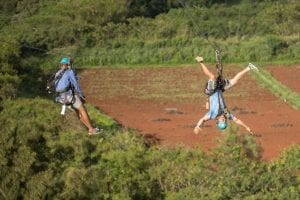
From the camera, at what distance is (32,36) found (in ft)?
159

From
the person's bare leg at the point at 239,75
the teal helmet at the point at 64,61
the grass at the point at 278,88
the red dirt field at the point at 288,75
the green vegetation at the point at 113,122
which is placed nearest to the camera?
the person's bare leg at the point at 239,75

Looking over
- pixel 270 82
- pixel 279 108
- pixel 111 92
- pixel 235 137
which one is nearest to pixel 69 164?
pixel 235 137

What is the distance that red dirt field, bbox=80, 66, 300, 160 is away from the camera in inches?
1112

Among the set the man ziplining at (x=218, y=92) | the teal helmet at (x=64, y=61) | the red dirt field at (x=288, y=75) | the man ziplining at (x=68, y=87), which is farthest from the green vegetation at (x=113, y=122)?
the man ziplining at (x=218, y=92)

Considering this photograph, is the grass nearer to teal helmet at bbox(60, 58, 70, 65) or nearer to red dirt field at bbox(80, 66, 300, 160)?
red dirt field at bbox(80, 66, 300, 160)

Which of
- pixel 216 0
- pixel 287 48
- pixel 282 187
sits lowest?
pixel 282 187

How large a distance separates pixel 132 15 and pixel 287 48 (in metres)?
16.2

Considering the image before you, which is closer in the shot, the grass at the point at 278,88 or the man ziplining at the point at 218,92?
the man ziplining at the point at 218,92

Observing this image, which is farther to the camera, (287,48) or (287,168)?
(287,48)

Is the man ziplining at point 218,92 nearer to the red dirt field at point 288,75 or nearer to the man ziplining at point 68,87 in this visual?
the man ziplining at point 68,87

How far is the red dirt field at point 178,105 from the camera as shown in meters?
28.2

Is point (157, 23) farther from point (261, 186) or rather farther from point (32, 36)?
point (261, 186)

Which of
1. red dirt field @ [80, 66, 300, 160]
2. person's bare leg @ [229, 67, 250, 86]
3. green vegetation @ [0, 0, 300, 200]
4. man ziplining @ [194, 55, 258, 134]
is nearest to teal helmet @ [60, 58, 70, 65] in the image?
man ziplining @ [194, 55, 258, 134]

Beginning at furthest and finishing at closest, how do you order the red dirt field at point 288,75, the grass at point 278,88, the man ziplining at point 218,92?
the red dirt field at point 288,75 < the grass at point 278,88 < the man ziplining at point 218,92
